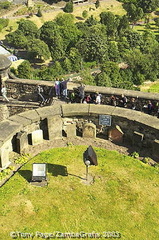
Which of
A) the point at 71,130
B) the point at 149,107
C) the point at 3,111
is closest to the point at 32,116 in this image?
the point at 71,130

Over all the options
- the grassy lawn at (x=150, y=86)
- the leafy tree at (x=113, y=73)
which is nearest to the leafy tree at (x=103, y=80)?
the leafy tree at (x=113, y=73)

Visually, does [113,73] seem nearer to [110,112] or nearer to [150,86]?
[150,86]

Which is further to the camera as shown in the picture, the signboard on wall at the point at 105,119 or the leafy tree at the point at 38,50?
the leafy tree at the point at 38,50

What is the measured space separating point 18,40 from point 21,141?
299 feet

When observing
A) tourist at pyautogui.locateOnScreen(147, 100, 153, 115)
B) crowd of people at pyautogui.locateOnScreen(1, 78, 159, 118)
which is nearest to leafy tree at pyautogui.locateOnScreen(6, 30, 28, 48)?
crowd of people at pyautogui.locateOnScreen(1, 78, 159, 118)

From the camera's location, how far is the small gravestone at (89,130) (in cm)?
1619

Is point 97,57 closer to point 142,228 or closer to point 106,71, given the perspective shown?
point 106,71

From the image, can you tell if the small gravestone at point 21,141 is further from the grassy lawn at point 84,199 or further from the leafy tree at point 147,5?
the leafy tree at point 147,5

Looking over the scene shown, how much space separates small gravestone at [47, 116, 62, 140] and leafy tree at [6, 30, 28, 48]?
86632 mm

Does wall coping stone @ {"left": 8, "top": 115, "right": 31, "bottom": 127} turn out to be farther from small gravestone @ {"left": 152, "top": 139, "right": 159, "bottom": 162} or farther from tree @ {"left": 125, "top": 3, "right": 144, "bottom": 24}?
tree @ {"left": 125, "top": 3, "right": 144, "bottom": 24}

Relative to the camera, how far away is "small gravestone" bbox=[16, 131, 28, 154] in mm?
14988

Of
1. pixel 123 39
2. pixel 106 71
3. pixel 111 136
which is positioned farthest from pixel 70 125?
pixel 123 39

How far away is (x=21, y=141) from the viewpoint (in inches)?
593

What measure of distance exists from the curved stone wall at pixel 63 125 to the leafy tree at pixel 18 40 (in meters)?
86.5
